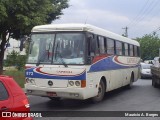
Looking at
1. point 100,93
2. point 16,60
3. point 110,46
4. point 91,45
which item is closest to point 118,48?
point 110,46

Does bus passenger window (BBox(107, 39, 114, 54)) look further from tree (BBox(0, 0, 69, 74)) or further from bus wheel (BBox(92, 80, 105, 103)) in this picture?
tree (BBox(0, 0, 69, 74))

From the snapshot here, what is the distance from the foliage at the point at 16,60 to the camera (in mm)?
36906

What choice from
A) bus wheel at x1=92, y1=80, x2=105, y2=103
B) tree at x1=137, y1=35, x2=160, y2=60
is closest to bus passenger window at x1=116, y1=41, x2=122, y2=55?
bus wheel at x1=92, y1=80, x2=105, y2=103

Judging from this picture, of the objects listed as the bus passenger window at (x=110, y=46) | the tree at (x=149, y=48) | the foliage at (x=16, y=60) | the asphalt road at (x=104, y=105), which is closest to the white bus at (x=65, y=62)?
the asphalt road at (x=104, y=105)

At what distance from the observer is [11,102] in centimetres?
686

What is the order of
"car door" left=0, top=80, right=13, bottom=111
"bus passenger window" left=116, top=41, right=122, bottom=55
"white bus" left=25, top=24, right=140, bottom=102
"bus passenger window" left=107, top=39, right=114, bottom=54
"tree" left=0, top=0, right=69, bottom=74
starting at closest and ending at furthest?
1. "car door" left=0, top=80, right=13, bottom=111
2. "white bus" left=25, top=24, right=140, bottom=102
3. "bus passenger window" left=107, top=39, right=114, bottom=54
4. "bus passenger window" left=116, top=41, right=122, bottom=55
5. "tree" left=0, top=0, right=69, bottom=74

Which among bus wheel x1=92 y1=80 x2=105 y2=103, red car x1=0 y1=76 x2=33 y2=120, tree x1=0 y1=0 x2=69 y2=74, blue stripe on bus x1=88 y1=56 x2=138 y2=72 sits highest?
tree x1=0 y1=0 x2=69 y2=74

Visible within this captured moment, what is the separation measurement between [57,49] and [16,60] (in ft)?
80.6

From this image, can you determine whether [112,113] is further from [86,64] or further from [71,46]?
[71,46]

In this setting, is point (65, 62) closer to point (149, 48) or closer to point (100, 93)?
point (100, 93)

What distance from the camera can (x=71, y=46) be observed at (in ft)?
43.4

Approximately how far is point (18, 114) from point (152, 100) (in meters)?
10.1

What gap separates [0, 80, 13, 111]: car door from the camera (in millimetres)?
6632

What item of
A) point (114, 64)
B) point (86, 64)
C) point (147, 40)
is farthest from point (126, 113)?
point (147, 40)
